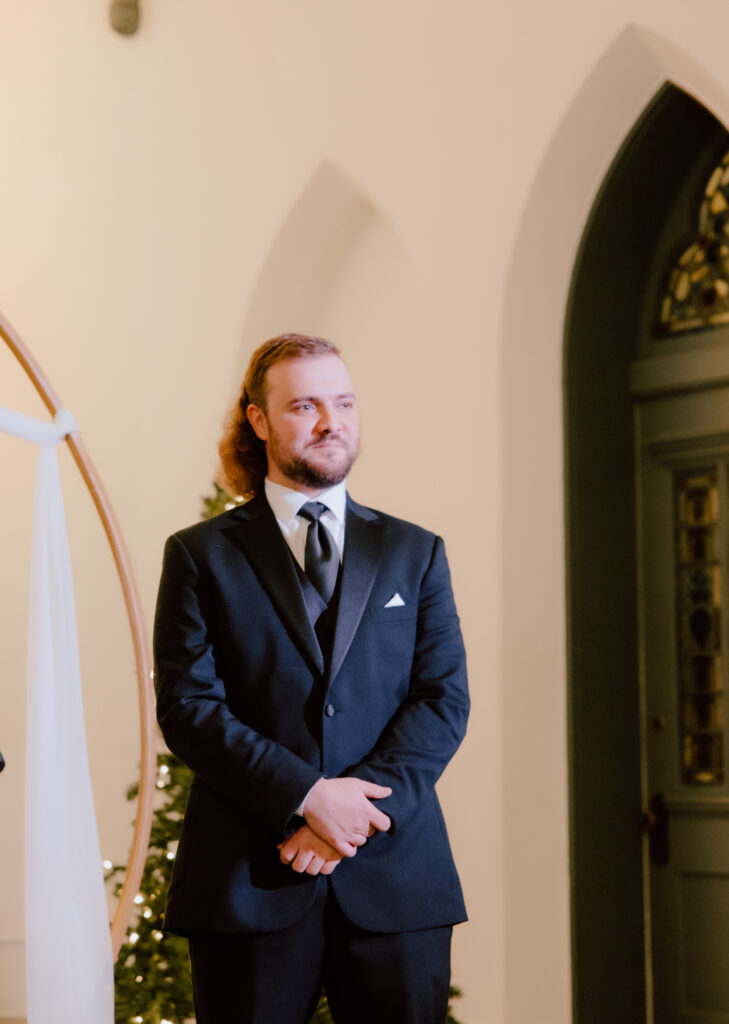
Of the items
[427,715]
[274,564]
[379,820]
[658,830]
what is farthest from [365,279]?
[379,820]

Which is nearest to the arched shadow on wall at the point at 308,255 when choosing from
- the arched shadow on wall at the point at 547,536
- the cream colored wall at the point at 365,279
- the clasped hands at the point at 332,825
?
the cream colored wall at the point at 365,279

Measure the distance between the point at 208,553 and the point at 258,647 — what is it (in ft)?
0.62

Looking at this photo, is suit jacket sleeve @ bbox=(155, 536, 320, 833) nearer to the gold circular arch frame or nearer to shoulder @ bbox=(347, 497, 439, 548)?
shoulder @ bbox=(347, 497, 439, 548)

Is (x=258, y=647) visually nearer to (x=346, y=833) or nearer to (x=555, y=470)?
(x=346, y=833)

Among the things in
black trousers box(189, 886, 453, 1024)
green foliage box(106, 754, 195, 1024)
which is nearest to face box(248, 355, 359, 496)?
black trousers box(189, 886, 453, 1024)

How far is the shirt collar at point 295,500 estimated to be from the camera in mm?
2164

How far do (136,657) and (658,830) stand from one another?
6.56 ft

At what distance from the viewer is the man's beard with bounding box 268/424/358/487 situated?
6.88 feet

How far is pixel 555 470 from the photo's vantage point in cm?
419

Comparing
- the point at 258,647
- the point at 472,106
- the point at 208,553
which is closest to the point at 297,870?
the point at 258,647

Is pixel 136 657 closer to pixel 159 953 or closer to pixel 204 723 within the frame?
pixel 159 953

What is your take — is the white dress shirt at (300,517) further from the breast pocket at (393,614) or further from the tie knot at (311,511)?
the breast pocket at (393,614)

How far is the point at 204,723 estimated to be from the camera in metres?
1.98

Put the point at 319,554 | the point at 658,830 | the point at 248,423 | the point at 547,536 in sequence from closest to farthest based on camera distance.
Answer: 1. the point at 319,554
2. the point at 248,423
3. the point at 547,536
4. the point at 658,830
